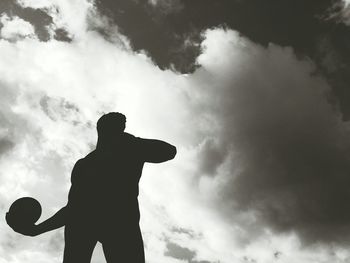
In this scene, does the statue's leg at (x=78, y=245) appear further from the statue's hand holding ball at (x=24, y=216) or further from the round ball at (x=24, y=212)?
the round ball at (x=24, y=212)

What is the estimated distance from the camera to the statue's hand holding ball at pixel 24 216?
168 inches

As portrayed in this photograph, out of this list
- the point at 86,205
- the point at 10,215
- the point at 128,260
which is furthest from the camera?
the point at 10,215

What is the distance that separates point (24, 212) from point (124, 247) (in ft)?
4.90

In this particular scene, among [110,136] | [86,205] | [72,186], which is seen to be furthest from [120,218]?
[110,136]

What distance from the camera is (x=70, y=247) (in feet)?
12.9

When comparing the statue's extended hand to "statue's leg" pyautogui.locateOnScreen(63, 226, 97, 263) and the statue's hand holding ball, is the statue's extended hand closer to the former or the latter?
the statue's hand holding ball

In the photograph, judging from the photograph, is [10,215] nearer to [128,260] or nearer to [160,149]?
[128,260]

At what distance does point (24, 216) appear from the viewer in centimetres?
437

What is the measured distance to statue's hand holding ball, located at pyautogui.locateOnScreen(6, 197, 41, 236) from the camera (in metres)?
4.27

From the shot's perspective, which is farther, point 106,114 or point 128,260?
point 106,114

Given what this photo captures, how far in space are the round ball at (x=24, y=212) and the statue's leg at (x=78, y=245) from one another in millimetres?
682

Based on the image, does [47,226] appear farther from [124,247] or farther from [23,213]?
[124,247]

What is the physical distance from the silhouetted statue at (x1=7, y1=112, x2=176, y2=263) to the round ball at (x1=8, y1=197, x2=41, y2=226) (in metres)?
0.10

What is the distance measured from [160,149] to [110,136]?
769 millimetres
